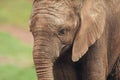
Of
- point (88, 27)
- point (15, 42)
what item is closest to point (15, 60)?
point (15, 42)

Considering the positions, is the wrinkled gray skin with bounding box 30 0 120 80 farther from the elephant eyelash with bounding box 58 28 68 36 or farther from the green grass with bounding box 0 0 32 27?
the green grass with bounding box 0 0 32 27

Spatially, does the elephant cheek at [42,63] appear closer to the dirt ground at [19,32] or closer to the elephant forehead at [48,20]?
the elephant forehead at [48,20]

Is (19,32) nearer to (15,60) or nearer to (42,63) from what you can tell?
(15,60)

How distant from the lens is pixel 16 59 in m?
18.5

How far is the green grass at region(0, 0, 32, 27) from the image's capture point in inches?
1037

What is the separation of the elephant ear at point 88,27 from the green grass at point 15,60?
6.22 meters

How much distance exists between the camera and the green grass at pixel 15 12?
26.3 m

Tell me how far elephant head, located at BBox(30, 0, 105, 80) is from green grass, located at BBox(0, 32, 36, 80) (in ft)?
20.5

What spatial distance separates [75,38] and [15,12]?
2043 centimetres

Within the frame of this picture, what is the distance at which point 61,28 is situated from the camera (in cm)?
714

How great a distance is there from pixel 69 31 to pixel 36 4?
0.44 m

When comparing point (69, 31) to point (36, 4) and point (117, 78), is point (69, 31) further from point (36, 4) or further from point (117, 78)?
point (117, 78)

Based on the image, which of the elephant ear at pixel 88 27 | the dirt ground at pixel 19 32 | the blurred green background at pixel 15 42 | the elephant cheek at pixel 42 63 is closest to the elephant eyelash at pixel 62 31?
the elephant ear at pixel 88 27

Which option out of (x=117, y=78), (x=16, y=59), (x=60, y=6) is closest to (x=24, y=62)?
(x=16, y=59)
